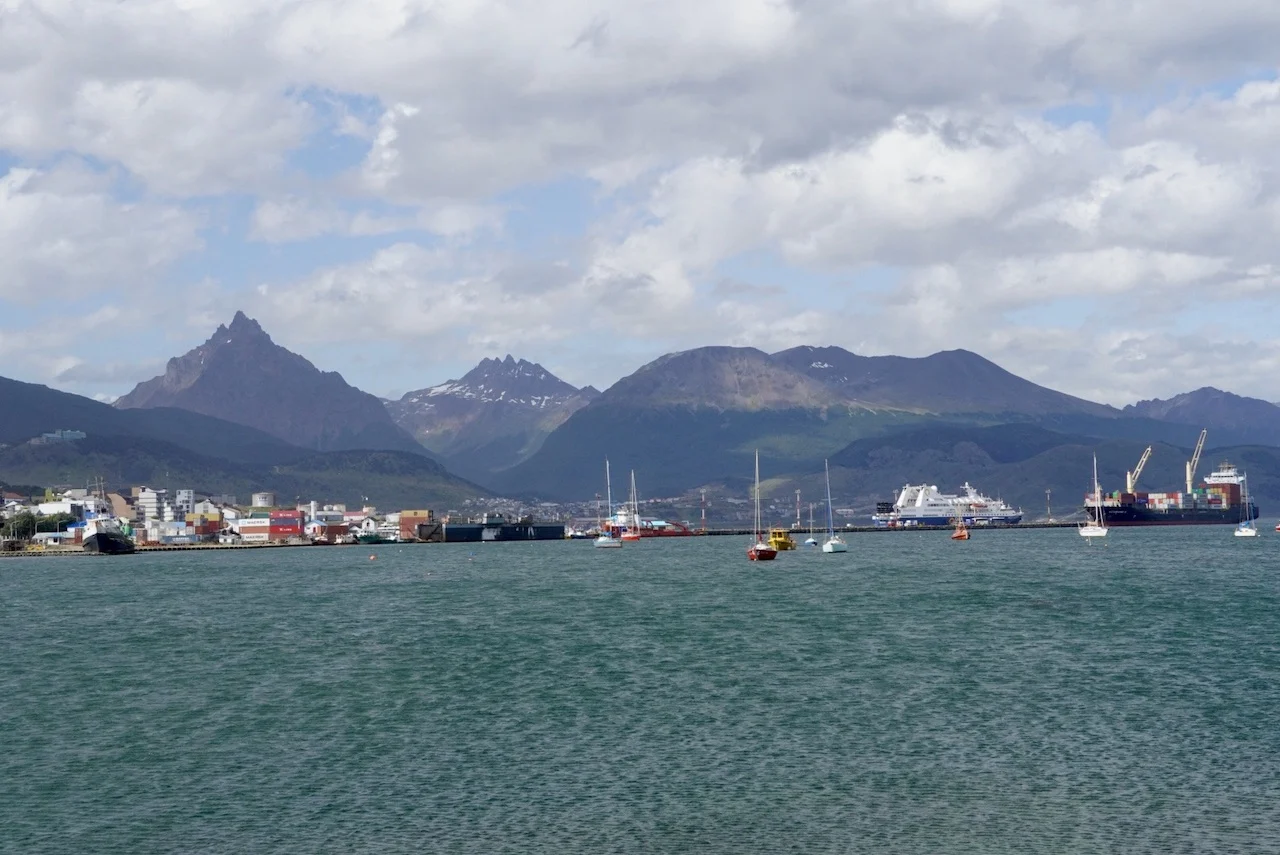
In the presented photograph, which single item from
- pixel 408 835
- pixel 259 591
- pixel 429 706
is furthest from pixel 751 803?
pixel 259 591

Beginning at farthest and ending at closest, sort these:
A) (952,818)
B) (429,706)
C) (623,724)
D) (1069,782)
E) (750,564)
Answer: (750,564), (429,706), (623,724), (1069,782), (952,818)

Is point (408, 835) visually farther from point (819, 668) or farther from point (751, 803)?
point (819, 668)

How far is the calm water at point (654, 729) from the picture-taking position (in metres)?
39.8

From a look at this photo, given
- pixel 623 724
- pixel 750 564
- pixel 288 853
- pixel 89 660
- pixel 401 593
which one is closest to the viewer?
pixel 288 853

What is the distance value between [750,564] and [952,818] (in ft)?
506

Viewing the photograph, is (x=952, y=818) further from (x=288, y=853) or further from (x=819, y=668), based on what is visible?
(x=819, y=668)

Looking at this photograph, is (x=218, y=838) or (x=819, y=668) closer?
(x=218, y=838)

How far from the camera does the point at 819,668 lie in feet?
235

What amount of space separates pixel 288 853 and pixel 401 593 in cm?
10141

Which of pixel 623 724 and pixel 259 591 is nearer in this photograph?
pixel 623 724

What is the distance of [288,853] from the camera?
123ft

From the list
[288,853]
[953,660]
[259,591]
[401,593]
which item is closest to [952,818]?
[288,853]

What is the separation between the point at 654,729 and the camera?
180 ft

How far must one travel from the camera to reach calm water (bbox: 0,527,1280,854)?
39750 millimetres
